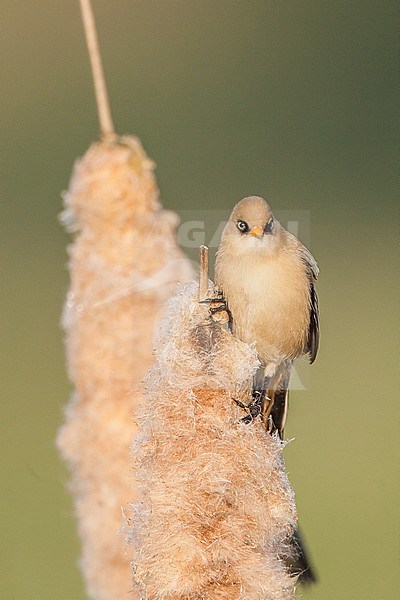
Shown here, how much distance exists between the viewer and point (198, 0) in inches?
396

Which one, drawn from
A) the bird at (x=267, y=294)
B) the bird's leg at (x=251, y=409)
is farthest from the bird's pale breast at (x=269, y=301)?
the bird's leg at (x=251, y=409)

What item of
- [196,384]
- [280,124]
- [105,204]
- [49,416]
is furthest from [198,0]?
[196,384]

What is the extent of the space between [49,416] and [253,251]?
→ 3317mm

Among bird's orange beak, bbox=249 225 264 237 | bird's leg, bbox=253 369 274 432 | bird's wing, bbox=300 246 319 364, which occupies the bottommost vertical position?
bird's leg, bbox=253 369 274 432

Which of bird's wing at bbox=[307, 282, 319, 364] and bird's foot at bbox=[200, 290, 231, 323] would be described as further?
bird's wing at bbox=[307, 282, 319, 364]

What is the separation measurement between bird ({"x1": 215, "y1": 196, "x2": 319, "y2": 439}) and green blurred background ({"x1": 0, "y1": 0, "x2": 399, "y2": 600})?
132cm

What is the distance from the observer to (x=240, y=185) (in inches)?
255

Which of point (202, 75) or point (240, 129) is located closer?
point (240, 129)

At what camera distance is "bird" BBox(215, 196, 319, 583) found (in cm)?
247

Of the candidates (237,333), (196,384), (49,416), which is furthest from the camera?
(49,416)

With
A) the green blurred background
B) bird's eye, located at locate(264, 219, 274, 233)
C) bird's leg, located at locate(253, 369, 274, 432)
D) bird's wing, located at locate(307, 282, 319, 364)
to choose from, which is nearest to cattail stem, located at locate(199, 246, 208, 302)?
bird's leg, located at locate(253, 369, 274, 432)

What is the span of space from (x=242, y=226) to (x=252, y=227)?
0.04 metres

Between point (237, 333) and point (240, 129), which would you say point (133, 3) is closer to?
point (240, 129)

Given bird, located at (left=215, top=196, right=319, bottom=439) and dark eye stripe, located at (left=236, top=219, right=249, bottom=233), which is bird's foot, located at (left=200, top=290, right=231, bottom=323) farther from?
dark eye stripe, located at (left=236, top=219, right=249, bottom=233)
